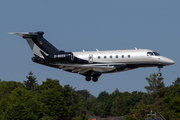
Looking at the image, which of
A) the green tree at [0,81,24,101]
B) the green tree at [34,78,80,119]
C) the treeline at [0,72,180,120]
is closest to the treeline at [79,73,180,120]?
the treeline at [0,72,180,120]

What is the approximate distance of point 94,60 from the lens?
2089 inches

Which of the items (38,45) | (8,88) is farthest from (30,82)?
(38,45)

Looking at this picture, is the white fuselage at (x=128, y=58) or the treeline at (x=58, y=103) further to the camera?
the treeline at (x=58, y=103)

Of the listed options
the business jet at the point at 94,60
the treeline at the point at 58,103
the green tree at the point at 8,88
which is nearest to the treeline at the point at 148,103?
the treeline at the point at 58,103

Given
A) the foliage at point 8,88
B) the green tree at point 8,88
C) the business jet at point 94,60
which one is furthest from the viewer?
the foliage at point 8,88

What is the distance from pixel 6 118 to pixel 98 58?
37.9 meters

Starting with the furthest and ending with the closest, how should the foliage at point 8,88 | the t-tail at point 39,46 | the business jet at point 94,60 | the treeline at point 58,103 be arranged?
the foliage at point 8,88 < the treeline at point 58,103 < the t-tail at point 39,46 < the business jet at point 94,60

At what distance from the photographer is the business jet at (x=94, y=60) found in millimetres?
51562

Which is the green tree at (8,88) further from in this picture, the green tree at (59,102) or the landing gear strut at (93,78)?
the landing gear strut at (93,78)

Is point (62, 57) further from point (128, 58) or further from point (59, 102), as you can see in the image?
point (59, 102)

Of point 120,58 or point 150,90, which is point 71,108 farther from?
point 120,58

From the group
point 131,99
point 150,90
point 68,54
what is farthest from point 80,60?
Answer: point 131,99

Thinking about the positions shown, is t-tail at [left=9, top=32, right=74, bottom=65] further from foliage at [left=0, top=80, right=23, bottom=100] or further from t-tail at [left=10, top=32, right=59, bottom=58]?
foliage at [left=0, top=80, right=23, bottom=100]

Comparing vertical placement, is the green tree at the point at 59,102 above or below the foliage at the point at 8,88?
below
